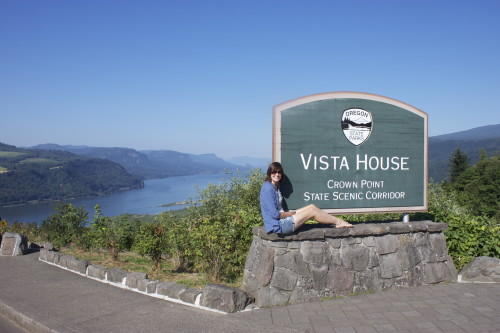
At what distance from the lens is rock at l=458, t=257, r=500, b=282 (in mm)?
5102

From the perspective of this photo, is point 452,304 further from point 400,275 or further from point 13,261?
point 13,261

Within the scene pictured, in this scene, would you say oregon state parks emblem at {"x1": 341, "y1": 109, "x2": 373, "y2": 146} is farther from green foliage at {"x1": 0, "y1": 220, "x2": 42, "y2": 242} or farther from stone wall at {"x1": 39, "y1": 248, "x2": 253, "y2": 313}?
green foliage at {"x1": 0, "y1": 220, "x2": 42, "y2": 242}

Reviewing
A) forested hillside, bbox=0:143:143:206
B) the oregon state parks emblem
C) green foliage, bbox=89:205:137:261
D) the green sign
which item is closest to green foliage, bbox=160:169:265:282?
the green sign

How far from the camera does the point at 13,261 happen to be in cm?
691

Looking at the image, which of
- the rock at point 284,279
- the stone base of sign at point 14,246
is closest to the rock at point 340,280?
the rock at point 284,279

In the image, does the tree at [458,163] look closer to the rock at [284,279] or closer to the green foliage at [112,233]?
the green foliage at [112,233]

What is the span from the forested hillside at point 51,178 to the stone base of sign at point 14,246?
93.8 metres

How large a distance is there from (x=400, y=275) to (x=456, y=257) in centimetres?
132

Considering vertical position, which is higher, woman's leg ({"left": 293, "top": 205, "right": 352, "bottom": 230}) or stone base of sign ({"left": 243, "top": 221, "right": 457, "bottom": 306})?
woman's leg ({"left": 293, "top": 205, "right": 352, "bottom": 230})

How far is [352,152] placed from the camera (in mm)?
5277

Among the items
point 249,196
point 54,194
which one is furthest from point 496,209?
point 54,194

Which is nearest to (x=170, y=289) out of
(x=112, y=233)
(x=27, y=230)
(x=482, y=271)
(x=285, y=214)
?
(x=285, y=214)

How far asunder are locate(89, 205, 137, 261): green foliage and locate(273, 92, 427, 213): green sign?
3.77 m

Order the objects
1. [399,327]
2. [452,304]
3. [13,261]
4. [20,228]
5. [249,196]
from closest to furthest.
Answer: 1. [399,327]
2. [452,304]
3. [13,261]
4. [249,196]
5. [20,228]
